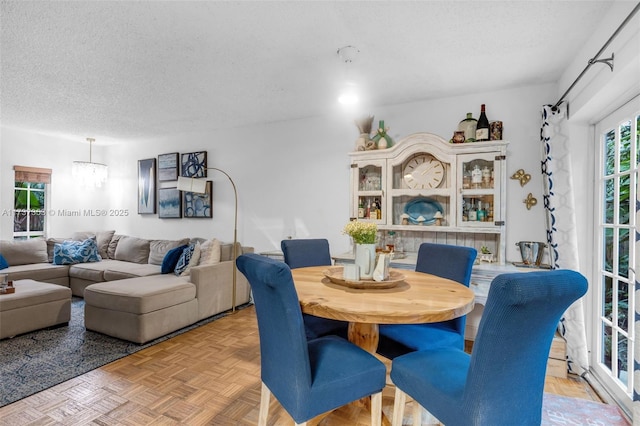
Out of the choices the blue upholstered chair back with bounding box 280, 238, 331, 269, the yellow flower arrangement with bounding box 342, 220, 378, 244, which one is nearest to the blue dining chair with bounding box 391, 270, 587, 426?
the yellow flower arrangement with bounding box 342, 220, 378, 244

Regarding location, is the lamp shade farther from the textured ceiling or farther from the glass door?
the glass door

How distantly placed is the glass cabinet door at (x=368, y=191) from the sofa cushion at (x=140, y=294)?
1.91 metres

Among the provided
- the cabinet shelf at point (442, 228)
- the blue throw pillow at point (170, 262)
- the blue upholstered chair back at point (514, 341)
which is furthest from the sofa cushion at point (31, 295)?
the blue upholstered chair back at point (514, 341)

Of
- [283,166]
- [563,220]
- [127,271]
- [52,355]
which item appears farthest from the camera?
[283,166]

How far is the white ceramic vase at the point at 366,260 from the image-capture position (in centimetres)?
186

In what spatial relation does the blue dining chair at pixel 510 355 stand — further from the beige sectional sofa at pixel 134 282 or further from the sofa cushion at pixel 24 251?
the sofa cushion at pixel 24 251

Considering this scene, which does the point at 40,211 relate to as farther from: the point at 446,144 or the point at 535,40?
the point at 535,40

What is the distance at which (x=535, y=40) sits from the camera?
2156 mm

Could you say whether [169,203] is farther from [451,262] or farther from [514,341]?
[514,341]

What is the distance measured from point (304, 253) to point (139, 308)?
1543 millimetres

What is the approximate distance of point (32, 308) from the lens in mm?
3027

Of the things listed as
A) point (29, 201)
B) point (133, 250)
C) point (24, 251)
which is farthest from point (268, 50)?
point (29, 201)

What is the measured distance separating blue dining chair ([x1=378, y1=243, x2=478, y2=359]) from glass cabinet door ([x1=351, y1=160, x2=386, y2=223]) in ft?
3.34

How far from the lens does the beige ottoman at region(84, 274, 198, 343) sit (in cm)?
285
